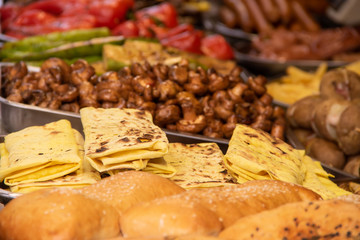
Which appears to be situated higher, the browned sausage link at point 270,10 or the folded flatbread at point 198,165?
the browned sausage link at point 270,10

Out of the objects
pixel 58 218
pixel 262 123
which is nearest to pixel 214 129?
pixel 262 123

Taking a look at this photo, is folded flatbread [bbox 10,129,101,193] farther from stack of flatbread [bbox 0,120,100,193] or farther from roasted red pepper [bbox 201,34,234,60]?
roasted red pepper [bbox 201,34,234,60]

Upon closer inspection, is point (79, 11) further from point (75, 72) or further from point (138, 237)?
point (138, 237)

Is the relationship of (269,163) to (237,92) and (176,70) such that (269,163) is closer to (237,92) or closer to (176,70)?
(237,92)

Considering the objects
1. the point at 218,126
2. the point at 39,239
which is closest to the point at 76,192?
the point at 39,239

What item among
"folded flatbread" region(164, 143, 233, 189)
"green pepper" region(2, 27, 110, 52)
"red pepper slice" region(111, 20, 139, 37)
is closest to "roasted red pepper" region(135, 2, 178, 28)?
"red pepper slice" region(111, 20, 139, 37)

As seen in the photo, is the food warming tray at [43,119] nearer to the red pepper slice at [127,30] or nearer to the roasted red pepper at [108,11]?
the red pepper slice at [127,30]

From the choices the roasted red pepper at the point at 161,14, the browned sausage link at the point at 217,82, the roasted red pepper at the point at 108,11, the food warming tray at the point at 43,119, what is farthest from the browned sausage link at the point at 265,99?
the roasted red pepper at the point at 161,14
